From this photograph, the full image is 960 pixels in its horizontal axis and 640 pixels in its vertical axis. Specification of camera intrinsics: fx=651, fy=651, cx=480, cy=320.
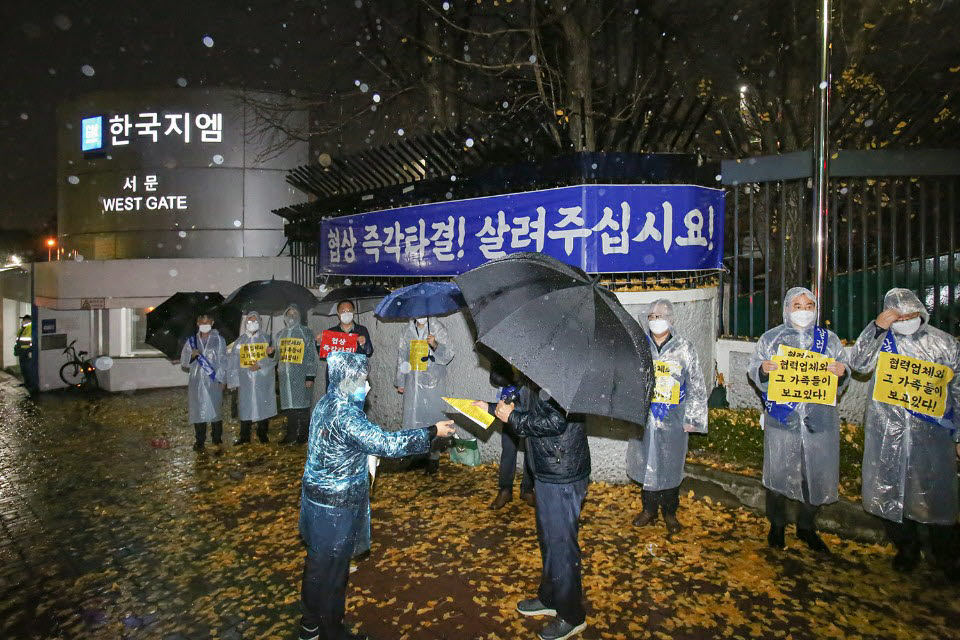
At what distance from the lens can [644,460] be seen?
6.08 m

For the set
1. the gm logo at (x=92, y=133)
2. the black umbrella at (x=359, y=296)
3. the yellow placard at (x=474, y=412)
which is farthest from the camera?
the gm logo at (x=92, y=133)

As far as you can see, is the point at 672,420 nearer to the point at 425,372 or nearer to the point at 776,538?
the point at 776,538

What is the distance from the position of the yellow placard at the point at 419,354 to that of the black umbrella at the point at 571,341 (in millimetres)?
3747

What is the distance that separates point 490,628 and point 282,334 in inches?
256

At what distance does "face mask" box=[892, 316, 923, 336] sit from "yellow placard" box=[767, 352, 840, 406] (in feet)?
1.77

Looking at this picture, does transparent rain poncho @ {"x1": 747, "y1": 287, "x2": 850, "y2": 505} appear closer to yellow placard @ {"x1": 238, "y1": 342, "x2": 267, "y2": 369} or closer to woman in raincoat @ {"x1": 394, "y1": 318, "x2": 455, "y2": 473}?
woman in raincoat @ {"x1": 394, "y1": 318, "x2": 455, "y2": 473}

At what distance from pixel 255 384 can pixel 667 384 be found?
20.6 ft

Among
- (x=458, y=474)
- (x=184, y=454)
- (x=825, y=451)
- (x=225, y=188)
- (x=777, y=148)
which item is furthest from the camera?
(x=225, y=188)

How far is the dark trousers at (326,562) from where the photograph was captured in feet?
13.2

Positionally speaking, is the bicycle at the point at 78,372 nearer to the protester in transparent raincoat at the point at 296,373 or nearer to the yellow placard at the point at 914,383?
the protester in transparent raincoat at the point at 296,373

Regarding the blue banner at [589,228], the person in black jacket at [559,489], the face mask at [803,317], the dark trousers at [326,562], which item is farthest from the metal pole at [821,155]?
the dark trousers at [326,562]

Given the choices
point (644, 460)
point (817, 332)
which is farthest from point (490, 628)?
point (817, 332)

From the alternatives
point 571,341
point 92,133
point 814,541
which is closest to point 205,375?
point 571,341

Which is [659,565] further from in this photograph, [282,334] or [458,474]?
[282,334]
